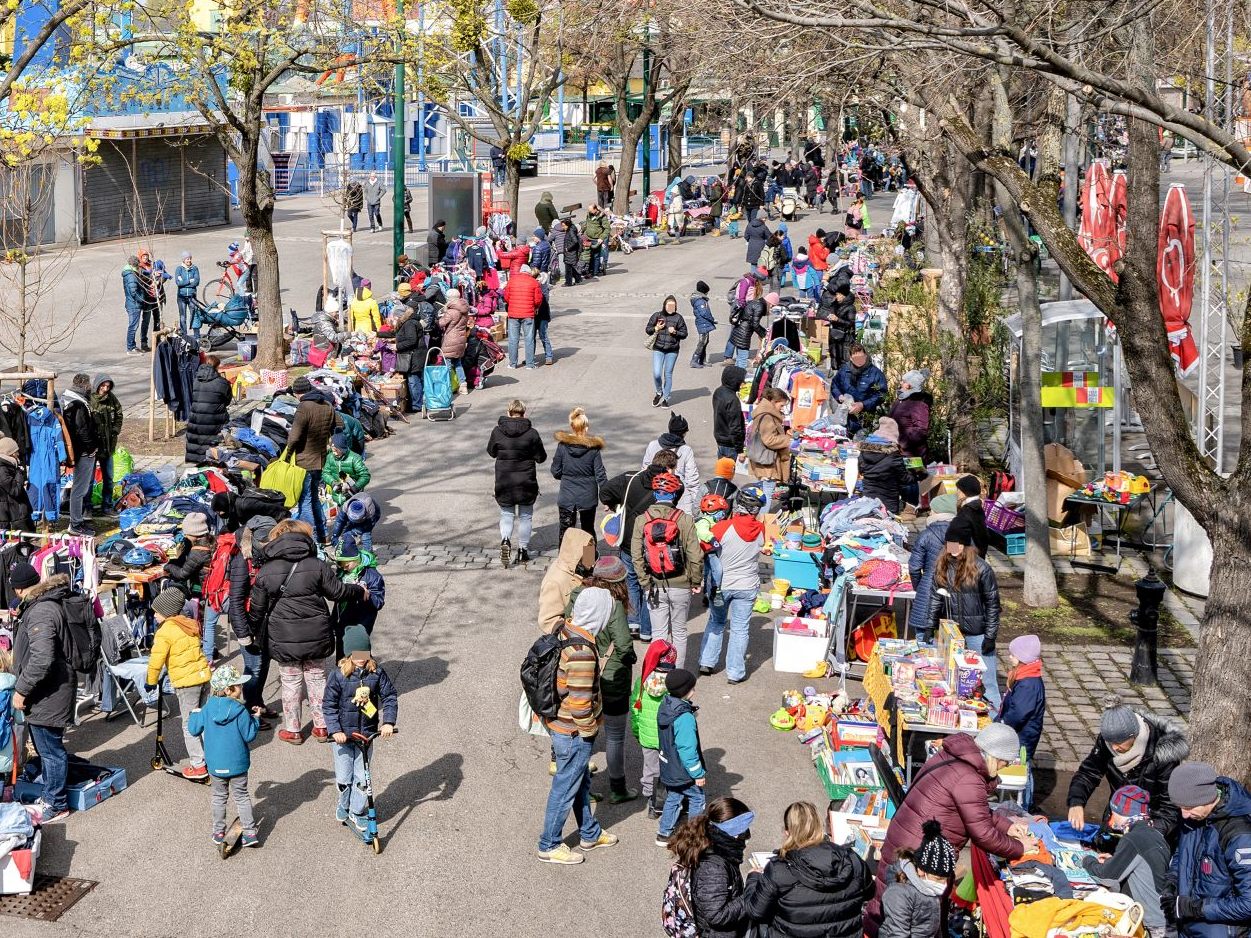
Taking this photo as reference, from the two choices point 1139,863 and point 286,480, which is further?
point 286,480

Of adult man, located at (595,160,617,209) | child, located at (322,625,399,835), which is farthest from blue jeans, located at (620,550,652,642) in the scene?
adult man, located at (595,160,617,209)

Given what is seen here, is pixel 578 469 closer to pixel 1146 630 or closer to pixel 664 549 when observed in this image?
pixel 664 549

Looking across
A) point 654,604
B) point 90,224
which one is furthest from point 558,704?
point 90,224

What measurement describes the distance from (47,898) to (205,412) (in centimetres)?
902

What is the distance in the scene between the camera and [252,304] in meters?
25.8

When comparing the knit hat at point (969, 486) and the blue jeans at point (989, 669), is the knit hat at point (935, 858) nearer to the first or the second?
the blue jeans at point (989, 669)

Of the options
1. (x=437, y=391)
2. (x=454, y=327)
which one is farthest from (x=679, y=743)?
(x=454, y=327)

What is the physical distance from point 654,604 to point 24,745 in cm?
474

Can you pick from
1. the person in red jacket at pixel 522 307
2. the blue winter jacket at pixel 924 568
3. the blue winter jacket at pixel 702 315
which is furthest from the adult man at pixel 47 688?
the blue winter jacket at pixel 702 315

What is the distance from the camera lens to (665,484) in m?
12.0

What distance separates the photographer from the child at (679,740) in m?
9.10

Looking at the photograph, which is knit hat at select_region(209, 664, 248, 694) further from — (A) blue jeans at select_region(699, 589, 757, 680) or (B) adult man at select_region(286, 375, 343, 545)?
(B) adult man at select_region(286, 375, 343, 545)

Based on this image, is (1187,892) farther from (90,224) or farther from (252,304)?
(90,224)

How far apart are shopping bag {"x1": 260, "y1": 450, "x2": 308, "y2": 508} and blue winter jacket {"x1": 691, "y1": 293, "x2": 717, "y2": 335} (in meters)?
9.75
